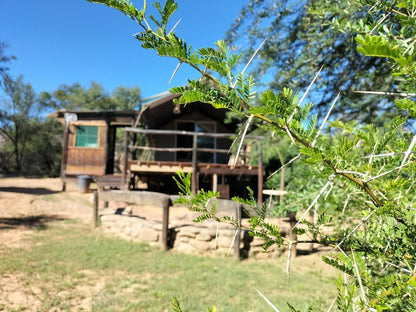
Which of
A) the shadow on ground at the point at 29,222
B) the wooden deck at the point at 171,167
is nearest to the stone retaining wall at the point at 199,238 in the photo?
the shadow on ground at the point at 29,222

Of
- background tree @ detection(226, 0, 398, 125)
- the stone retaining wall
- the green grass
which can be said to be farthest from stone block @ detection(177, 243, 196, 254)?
background tree @ detection(226, 0, 398, 125)

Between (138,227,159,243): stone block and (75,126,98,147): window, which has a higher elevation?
(75,126,98,147): window

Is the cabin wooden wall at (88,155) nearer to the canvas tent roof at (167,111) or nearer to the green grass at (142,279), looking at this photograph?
the canvas tent roof at (167,111)

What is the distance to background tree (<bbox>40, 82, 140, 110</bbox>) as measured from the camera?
103 feet

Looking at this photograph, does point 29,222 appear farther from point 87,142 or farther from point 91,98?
point 91,98

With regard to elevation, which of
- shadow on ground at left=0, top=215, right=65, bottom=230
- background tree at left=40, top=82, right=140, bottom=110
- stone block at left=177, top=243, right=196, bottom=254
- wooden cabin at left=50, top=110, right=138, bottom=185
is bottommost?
stone block at left=177, top=243, right=196, bottom=254

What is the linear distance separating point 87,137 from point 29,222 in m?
6.98

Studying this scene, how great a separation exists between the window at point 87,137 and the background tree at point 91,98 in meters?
17.1

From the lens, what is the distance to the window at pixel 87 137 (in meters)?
14.6

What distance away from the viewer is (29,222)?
27.3ft

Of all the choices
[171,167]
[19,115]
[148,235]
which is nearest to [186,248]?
[148,235]

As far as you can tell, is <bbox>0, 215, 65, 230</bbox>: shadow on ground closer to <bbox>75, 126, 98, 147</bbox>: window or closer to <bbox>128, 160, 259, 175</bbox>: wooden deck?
<bbox>128, 160, 259, 175</bbox>: wooden deck

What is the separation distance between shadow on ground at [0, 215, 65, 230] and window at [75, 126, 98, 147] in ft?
19.7

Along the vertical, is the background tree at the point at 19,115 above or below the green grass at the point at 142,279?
above
